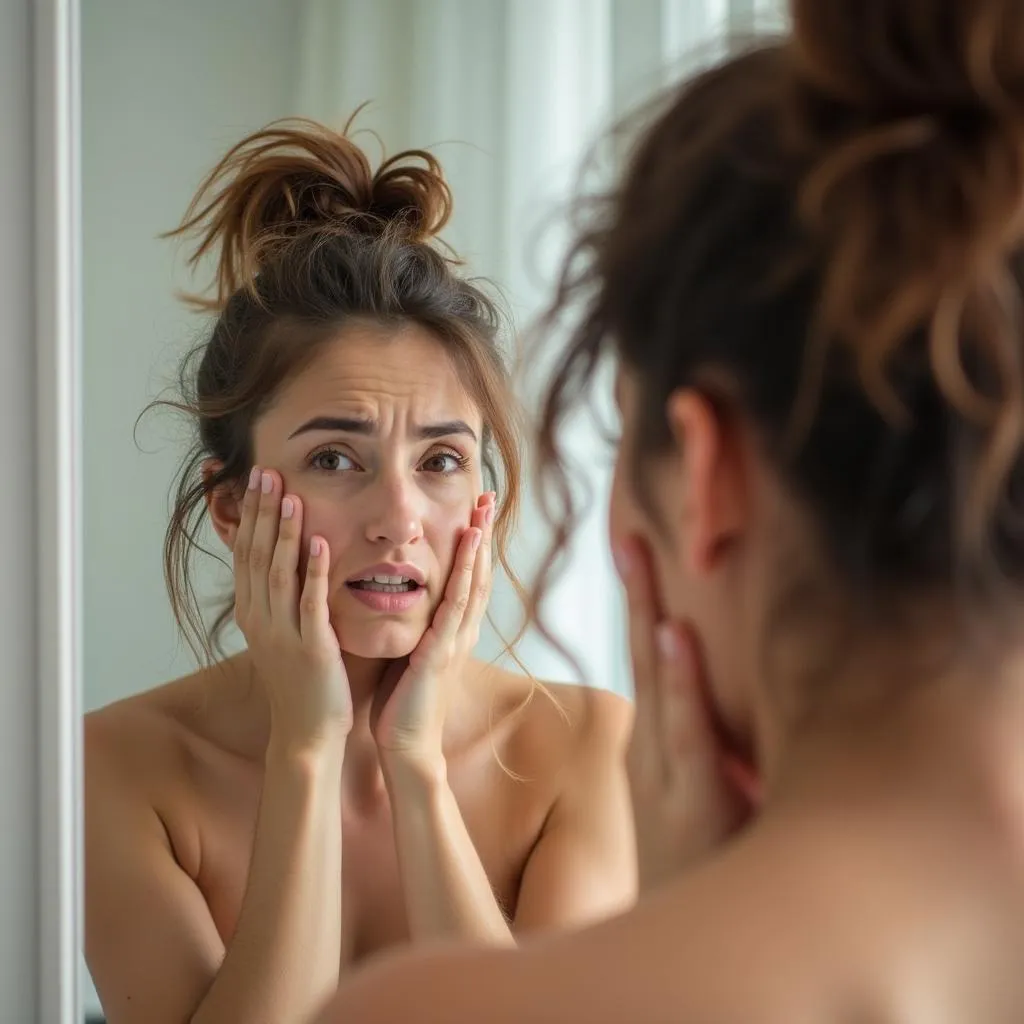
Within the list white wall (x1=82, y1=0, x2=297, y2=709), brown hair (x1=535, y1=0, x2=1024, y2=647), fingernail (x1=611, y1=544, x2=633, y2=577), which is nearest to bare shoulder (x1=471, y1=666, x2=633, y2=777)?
white wall (x1=82, y1=0, x2=297, y2=709)

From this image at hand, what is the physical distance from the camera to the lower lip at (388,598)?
859mm

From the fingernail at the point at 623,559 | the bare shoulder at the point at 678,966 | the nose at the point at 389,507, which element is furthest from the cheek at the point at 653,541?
the nose at the point at 389,507

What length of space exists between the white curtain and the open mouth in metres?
0.07

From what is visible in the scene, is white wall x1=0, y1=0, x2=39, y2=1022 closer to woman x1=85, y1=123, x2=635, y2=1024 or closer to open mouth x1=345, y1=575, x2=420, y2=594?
woman x1=85, y1=123, x2=635, y2=1024

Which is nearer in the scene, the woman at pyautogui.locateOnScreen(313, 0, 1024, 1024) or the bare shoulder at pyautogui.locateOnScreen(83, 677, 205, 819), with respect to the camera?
the woman at pyautogui.locateOnScreen(313, 0, 1024, 1024)

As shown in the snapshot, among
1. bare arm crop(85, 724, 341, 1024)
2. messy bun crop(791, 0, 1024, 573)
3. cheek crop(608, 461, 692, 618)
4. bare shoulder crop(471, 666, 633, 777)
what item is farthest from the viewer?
bare shoulder crop(471, 666, 633, 777)

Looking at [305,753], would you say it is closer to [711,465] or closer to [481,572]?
[481,572]

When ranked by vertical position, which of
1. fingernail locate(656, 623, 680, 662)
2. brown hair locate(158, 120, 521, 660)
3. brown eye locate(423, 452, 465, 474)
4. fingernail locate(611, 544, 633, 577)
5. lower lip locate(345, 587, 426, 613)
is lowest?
fingernail locate(656, 623, 680, 662)

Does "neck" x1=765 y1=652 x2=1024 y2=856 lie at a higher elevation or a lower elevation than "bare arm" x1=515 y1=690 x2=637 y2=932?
higher

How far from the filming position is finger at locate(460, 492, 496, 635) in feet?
2.90

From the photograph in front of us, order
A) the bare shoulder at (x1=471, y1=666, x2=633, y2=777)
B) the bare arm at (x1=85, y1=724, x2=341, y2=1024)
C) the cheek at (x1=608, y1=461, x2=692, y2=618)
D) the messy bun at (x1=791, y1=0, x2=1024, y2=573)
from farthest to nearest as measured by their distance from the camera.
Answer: the bare shoulder at (x1=471, y1=666, x2=633, y2=777) < the bare arm at (x1=85, y1=724, x2=341, y2=1024) < the cheek at (x1=608, y1=461, x2=692, y2=618) < the messy bun at (x1=791, y1=0, x2=1024, y2=573)

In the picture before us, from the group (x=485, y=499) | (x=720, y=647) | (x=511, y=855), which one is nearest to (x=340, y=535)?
(x=485, y=499)

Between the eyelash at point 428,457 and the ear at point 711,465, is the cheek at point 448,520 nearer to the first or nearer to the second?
the eyelash at point 428,457

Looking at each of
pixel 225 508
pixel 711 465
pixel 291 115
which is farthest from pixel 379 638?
pixel 711 465
